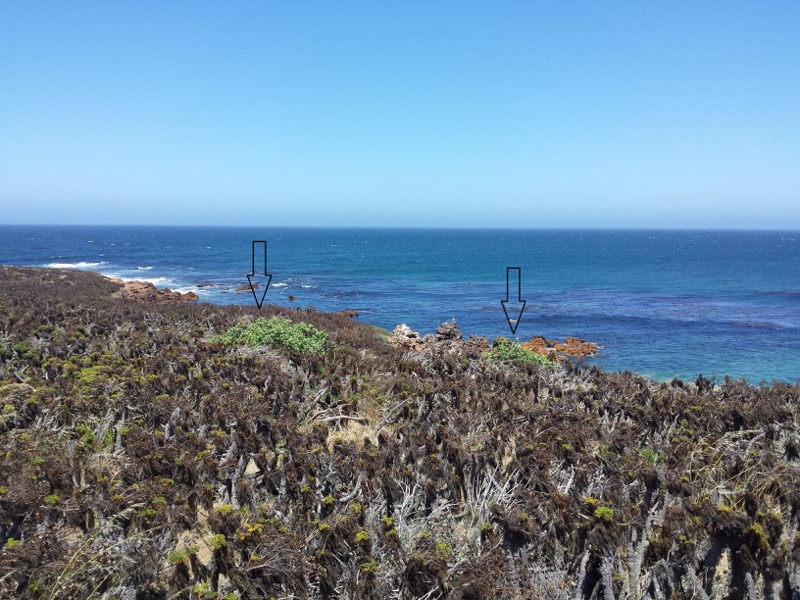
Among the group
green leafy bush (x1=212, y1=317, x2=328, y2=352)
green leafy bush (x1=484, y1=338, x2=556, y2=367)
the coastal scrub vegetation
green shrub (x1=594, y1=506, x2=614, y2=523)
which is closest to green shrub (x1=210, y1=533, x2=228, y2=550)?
the coastal scrub vegetation

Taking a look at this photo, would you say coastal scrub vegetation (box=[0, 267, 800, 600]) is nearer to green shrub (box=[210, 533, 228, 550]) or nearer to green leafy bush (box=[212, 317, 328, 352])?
green shrub (box=[210, 533, 228, 550])

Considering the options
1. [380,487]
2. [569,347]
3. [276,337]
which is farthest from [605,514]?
[569,347]

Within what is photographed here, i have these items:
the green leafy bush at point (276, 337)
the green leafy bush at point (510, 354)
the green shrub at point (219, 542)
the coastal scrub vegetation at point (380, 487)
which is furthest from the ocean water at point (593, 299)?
the green shrub at point (219, 542)

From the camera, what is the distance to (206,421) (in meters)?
6.10

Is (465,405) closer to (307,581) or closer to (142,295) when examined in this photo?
(307,581)

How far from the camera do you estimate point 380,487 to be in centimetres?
484

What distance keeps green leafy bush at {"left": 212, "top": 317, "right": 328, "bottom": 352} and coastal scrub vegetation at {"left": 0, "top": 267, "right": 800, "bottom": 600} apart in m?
1.50

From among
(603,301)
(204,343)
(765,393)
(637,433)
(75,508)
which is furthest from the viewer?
(603,301)

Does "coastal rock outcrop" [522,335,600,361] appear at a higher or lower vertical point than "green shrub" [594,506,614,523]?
lower

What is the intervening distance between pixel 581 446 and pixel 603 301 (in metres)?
42.0

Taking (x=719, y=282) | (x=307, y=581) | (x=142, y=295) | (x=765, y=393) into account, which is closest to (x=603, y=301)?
(x=719, y=282)

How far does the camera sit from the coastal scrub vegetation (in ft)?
12.6

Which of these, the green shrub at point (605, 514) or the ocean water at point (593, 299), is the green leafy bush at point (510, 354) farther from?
the ocean water at point (593, 299)

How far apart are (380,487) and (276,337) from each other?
5.66m
